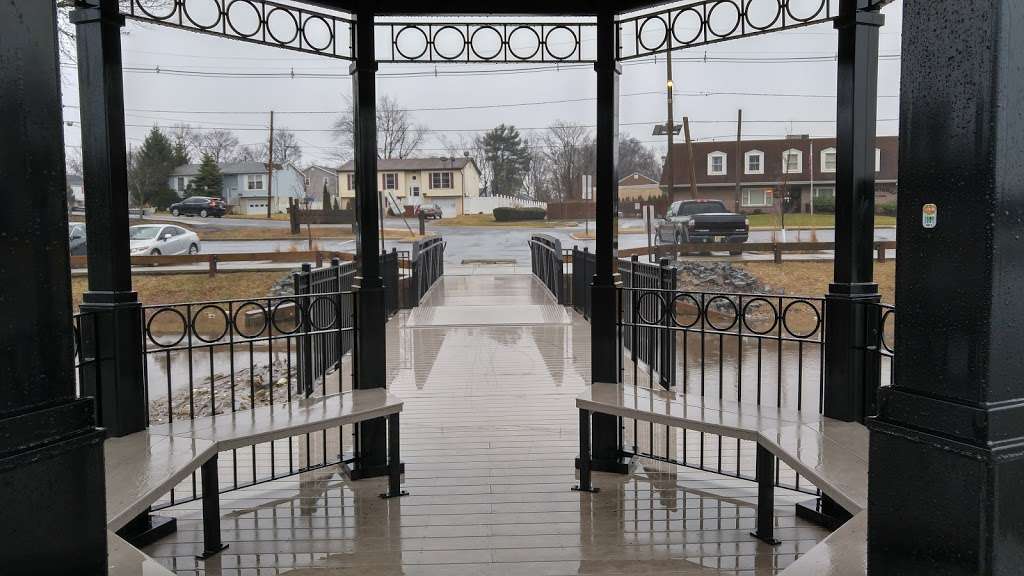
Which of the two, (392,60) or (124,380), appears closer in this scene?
(124,380)

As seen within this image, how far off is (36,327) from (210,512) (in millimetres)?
2620

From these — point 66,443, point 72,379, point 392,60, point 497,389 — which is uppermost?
point 392,60

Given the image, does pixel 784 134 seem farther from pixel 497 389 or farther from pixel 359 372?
pixel 359 372

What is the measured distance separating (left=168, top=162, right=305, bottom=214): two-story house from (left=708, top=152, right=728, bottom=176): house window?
12.3 m

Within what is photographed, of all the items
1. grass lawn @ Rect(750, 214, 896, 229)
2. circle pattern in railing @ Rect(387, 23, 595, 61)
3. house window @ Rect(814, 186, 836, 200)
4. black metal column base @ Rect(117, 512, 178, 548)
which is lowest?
black metal column base @ Rect(117, 512, 178, 548)

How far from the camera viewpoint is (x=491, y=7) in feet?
17.3

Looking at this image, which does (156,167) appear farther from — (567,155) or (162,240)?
(567,155)

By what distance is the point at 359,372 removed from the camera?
531 centimetres

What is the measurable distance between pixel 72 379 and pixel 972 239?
6.59ft

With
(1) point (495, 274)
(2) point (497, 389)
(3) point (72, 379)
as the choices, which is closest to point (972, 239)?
(3) point (72, 379)

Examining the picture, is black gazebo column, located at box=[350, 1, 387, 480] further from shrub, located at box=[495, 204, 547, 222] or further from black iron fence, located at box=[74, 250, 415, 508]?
shrub, located at box=[495, 204, 547, 222]

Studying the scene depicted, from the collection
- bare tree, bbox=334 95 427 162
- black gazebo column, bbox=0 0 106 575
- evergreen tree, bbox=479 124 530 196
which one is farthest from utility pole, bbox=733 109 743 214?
black gazebo column, bbox=0 0 106 575

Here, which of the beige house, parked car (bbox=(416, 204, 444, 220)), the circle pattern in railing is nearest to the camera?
the circle pattern in railing

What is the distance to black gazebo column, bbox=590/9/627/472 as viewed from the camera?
16.9ft
